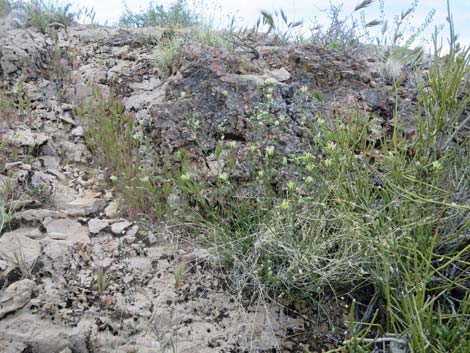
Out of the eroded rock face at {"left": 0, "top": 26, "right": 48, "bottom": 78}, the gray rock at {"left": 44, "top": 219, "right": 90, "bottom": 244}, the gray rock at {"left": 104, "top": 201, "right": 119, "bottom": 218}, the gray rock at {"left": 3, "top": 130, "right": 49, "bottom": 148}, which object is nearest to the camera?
the gray rock at {"left": 44, "top": 219, "right": 90, "bottom": 244}

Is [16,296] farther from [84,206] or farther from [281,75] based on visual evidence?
[281,75]

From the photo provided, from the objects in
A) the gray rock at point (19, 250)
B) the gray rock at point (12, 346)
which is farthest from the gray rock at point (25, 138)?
the gray rock at point (12, 346)

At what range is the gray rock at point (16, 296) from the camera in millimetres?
2334

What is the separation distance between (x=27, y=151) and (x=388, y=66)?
312 cm

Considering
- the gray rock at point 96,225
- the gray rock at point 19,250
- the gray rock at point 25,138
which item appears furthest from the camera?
the gray rock at point 25,138

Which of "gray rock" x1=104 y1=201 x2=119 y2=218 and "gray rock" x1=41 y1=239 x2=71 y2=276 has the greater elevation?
"gray rock" x1=104 y1=201 x2=119 y2=218

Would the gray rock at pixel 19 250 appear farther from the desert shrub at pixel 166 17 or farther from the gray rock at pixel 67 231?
the desert shrub at pixel 166 17

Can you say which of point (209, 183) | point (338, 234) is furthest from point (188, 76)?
point (338, 234)

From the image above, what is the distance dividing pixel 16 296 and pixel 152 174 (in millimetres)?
1188

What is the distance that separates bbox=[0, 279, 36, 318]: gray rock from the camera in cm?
233

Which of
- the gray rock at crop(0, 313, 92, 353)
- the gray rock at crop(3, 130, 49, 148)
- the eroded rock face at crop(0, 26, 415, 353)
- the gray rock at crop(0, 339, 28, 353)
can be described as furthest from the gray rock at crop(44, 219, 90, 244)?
the gray rock at crop(3, 130, 49, 148)

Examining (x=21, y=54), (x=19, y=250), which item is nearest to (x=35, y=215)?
(x=19, y=250)

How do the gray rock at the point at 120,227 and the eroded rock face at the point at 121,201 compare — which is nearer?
the eroded rock face at the point at 121,201

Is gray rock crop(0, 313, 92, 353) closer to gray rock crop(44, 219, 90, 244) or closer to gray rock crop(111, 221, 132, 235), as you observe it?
gray rock crop(44, 219, 90, 244)
